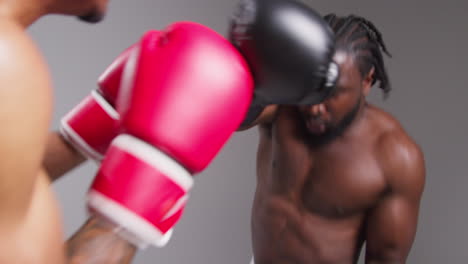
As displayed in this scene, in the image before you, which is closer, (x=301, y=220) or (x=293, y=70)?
(x=293, y=70)

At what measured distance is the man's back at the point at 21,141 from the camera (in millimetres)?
455

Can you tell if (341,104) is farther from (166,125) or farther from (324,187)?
(166,125)

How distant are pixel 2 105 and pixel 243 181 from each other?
5.38ft

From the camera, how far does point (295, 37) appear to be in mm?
683

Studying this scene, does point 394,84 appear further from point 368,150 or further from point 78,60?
point 78,60

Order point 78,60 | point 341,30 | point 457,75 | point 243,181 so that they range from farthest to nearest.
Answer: point 243,181 → point 78,60 → point 457,75 → point 341,30

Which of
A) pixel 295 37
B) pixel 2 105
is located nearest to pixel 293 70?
pixel 295 37

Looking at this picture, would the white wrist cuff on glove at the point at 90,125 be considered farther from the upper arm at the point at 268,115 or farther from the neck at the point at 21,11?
the upper arm at the point at 268,115

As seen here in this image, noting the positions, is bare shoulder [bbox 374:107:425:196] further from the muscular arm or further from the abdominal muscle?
the abdominal muscle

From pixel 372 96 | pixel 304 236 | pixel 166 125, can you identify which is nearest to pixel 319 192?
pixel 304 236

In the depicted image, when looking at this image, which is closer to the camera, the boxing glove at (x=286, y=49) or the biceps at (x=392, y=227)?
the boxing glove at (x=286, y=49)

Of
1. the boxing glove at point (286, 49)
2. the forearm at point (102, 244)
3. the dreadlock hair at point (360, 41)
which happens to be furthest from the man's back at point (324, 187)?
the forearm at point (102, 244)

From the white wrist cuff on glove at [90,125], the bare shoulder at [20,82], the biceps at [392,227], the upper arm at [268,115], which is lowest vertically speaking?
the biceps at [392,227]

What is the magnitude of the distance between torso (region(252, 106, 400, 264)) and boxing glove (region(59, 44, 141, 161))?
2.16 feet
